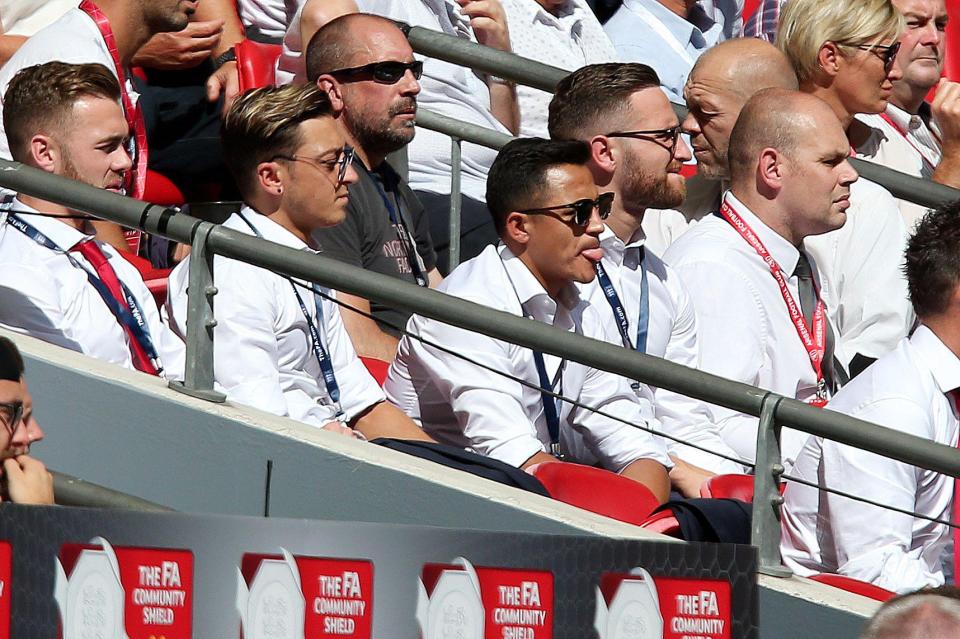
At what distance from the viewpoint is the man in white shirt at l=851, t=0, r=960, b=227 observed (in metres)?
7.01

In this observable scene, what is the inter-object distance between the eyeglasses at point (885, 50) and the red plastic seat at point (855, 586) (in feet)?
9.64

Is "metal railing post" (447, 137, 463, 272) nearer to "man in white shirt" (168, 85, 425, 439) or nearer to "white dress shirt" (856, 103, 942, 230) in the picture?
"man in white shirt" (168, 85, 425, 439)

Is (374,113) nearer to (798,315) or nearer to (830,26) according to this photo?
(798,315)

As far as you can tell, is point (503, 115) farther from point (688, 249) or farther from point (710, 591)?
point (710, 591)

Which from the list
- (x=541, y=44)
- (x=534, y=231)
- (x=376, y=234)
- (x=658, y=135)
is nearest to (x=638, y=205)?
(x=658, y=135)

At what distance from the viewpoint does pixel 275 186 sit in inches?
208

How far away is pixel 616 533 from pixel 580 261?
1.24m

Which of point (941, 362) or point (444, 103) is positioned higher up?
point (444, 103)

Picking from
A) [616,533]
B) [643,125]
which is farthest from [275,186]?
[616,533]

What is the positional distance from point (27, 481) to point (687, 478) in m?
2.43

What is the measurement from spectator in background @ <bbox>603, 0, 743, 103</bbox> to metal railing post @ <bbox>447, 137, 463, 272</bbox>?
1572 millimetres

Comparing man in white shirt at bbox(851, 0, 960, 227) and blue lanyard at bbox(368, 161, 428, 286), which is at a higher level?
man in white shirt at bbox(851, 0, 960, 227)

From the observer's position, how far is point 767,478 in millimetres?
4082

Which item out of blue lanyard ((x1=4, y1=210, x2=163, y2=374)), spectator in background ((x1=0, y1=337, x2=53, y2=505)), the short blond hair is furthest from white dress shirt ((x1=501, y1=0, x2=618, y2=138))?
spectator in background ((x1=0, y1=337, x2=53, y2=505))
